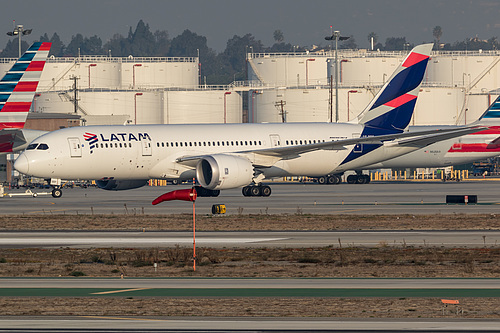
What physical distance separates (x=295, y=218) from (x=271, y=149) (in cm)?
1481

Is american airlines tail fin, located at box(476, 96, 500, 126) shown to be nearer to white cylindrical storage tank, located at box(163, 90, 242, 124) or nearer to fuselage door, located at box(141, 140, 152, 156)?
fuselage door, located at box(141, 140, 152, 156)

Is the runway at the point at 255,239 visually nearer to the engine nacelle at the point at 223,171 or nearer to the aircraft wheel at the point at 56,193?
the engine nacelle at the point at 223,171

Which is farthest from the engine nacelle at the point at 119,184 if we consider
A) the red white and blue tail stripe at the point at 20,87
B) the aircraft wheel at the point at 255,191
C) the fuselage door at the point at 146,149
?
the aircraft wheel at the point at 255,191

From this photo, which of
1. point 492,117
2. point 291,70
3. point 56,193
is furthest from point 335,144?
point 291,70

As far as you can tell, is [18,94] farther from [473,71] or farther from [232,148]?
[473,71]

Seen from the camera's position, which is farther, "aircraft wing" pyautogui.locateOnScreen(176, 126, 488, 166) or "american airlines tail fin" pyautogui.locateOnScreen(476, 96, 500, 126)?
"american airlines tail fin" pyautogui.locateOnScreen(476, 96, 500, 126)

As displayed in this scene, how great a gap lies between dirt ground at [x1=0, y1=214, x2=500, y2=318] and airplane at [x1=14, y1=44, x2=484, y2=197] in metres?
10.6

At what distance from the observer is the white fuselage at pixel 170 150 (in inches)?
2023

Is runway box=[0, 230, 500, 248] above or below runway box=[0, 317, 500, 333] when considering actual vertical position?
above

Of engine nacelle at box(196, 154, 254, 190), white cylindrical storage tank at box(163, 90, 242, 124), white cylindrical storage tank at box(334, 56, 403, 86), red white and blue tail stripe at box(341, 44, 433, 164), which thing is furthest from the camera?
white cylindrical storage tank at box(334, 56, 403, 86)

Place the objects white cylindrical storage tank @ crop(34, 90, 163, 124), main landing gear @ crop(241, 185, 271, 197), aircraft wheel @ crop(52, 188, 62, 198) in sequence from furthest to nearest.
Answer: white cylindrical storage tank @ crop(34, 90, 163, 124)
aircraft wheel @ crop(52, 188, 62, 198)
main landing gear @ crop(241, 185, 271, 197)

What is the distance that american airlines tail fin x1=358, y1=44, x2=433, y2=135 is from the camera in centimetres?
5897

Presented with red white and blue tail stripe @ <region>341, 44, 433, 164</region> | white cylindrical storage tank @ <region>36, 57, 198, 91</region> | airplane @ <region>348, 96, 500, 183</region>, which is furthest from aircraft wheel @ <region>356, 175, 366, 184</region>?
white cylindrical storage tank @ <region>36, 57, 198, 91</region>

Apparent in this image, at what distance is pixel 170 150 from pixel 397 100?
1637 cm
